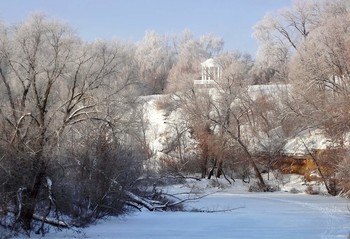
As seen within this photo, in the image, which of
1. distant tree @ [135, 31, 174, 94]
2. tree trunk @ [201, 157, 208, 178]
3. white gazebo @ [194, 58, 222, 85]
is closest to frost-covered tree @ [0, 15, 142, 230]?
tree trunk @ [201, 157, 208, 178]

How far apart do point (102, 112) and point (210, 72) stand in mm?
31318

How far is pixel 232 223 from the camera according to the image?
799 inches

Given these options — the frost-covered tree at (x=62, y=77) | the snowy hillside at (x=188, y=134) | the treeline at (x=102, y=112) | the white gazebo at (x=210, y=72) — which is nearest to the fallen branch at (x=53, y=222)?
the treeline at (x=102, y=112)

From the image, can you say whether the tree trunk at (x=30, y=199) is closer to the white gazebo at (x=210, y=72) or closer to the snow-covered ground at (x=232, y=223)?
the snow-covered ground at (x=232, y=223)

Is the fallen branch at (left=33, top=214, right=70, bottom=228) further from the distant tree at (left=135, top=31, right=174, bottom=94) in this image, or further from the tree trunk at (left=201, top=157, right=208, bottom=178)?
the distant tree at (left=135, top=31, right=174, bottom=94)

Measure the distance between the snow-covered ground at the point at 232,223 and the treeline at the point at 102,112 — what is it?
3.18 feet

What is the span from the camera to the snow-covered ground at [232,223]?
56.4ft

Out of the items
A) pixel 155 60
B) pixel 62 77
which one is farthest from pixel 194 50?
pixel 62 77

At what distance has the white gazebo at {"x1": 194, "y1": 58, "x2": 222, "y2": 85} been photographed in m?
54.7

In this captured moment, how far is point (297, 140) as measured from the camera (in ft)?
140

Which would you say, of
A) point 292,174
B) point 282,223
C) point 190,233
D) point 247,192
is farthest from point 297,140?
point 190,233

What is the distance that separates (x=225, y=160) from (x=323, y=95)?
1095 cm

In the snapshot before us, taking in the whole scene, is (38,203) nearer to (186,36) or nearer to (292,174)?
(292,174)

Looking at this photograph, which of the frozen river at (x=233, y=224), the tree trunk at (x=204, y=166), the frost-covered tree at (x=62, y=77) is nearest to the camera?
Answer: the frozen river at (x=233, y=224)
